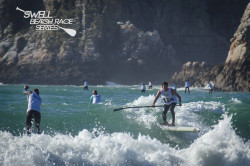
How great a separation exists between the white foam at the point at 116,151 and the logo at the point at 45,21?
6923cm

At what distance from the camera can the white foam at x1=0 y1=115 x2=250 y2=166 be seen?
24.4 feet

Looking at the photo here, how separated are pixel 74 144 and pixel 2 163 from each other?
203 cm

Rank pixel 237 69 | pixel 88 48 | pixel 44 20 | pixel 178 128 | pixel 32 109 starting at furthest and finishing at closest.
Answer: pixel 44 20
pixel 88 48
pixel 237 69
pixel 178 128
pixel 32 109

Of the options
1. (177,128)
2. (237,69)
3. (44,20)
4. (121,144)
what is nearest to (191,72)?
(237,69)

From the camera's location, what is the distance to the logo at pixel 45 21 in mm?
77375

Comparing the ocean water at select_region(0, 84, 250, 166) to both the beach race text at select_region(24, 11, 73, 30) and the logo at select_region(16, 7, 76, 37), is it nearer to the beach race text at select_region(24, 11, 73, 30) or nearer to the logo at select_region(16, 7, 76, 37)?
the logo at select_region(16, 7, 76, 37)

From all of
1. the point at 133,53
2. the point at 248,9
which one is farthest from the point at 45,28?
the point at 248,9

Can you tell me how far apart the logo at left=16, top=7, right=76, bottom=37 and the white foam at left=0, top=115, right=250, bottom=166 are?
69.2 metres

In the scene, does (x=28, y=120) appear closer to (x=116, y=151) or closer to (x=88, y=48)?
(x=116, y=151)

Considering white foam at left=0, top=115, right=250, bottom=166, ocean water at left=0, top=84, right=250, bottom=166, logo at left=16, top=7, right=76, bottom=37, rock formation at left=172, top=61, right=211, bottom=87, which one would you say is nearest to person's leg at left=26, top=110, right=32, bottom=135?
ocean water at left=0, top=84, right=250, bottom=166

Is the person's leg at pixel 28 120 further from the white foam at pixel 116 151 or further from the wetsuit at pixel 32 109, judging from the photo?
the white foam at pixel 116 151

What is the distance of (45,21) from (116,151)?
7940 cm

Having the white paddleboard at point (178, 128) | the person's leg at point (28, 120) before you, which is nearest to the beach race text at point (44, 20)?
the white paddleboard at point (178, 128)

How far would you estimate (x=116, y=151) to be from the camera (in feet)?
26.8
